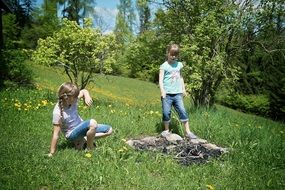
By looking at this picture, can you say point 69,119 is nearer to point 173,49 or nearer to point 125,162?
point 125,162

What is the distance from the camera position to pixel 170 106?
323 inches

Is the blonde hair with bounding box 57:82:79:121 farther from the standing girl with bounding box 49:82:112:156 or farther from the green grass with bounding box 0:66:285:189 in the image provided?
the green grass with bounding box 0:66:285:189

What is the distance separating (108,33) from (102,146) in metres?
7.88

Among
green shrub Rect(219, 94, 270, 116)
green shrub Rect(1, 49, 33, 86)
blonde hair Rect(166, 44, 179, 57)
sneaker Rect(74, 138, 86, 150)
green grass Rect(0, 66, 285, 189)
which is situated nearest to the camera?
green grass Rect(0, 66, 285, 189)

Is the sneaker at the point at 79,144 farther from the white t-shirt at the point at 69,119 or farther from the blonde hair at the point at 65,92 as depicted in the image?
the blonde hair at the point at 65,92

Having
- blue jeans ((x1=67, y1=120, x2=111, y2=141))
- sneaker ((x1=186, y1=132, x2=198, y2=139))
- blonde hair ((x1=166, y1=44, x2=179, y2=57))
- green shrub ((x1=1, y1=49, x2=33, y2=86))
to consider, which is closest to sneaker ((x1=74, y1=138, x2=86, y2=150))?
blue jeans ((x1=67, y1=120, x2=111, y2=141))

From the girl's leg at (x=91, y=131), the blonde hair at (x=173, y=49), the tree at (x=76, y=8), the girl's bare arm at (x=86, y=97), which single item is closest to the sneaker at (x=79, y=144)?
the girl's leg at (x=91, y=131)

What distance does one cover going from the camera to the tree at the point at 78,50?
512 inches

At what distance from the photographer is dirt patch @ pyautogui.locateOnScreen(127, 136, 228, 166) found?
6.61m

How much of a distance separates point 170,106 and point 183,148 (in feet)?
4.44

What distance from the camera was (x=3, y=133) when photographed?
705 cm

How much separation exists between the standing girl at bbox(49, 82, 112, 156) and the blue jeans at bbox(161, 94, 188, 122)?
194cm

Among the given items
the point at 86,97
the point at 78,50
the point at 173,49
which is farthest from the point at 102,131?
the point at 78,50

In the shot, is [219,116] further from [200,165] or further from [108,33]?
[108,33]
